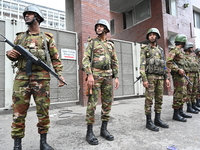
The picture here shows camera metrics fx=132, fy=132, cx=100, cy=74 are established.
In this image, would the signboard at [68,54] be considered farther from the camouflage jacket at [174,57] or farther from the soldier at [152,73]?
the camouflage jacket at [174,57]

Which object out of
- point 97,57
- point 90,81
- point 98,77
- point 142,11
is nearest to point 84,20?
point 97,57

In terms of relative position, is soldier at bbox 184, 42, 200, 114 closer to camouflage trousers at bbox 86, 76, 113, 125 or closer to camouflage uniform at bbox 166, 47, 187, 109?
camouflage uniform at bbox 166, 47, 187, 109

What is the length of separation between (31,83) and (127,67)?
4.63 m

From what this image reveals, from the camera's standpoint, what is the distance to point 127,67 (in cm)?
577

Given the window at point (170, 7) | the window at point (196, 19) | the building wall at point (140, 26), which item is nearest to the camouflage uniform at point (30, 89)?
the building wall at point (140, 26)

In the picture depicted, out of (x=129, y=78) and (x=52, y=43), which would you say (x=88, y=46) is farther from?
(x=129, y=78)

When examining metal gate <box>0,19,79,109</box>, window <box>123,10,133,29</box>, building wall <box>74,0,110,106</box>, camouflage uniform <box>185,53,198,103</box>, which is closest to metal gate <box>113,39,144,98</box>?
building wall <box>74,0,110,106</box>

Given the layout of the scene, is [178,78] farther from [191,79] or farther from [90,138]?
[90,138]

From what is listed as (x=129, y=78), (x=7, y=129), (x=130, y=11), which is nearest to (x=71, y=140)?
(x=7, y=129)

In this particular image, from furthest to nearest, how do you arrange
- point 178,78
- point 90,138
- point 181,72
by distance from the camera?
point 178,78 → point 181,72 → point 90,138

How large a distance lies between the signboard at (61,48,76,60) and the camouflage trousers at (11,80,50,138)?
104 inches

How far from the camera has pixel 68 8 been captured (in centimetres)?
549

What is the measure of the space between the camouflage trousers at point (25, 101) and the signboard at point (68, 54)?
8.70 ft

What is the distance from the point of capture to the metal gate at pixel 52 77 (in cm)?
351
